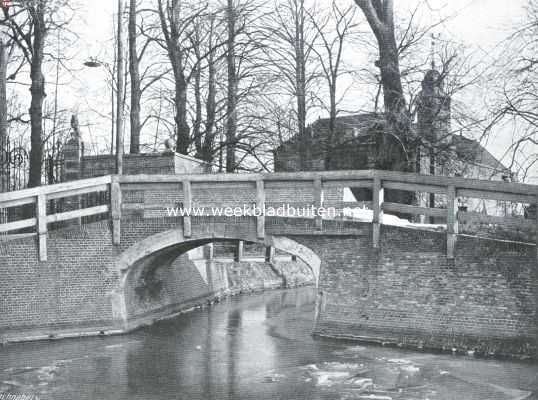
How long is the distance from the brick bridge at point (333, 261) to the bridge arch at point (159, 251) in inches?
0.9

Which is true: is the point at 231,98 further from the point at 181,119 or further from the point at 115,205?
the point at 115,205

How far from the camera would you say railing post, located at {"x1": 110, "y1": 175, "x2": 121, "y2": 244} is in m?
14.8

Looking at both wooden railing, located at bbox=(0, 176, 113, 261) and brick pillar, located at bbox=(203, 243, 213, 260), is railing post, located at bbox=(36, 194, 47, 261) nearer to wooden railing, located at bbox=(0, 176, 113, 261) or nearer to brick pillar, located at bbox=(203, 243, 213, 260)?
wooden railing, located at bbox=(0, 176, 113, 261)

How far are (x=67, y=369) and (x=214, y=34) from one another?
631 inches

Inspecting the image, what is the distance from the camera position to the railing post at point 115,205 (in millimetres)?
14836

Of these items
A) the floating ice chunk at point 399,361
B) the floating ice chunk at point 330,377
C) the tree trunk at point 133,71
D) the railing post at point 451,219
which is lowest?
the floating ice chunk at point 330,377

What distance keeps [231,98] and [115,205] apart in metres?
11.1

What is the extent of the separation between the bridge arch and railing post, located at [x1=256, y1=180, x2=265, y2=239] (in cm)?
22

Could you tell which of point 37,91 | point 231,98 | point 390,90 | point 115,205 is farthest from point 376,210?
point 231,98

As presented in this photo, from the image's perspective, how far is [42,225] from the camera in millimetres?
14344

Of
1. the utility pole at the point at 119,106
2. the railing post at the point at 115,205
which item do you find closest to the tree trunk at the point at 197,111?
the utility pole at the point at 119,106

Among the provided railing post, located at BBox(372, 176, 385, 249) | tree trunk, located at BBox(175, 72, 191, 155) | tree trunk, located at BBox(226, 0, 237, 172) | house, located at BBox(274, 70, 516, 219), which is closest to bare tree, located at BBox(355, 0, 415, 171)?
house, located at BBox(274, 70, 516, 219)

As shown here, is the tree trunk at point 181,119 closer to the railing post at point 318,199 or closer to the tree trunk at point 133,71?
the tree trunk at point 133,71

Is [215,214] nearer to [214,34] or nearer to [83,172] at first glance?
[83,172]
